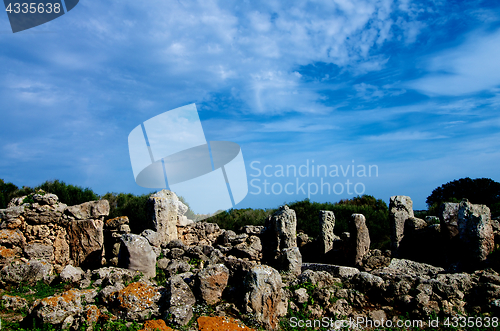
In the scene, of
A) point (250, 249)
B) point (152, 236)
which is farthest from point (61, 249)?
point (250, 249)

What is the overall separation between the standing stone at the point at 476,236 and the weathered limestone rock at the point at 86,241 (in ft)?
43.0

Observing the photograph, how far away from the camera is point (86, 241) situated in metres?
12.4

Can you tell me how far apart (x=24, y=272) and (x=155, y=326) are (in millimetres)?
5669

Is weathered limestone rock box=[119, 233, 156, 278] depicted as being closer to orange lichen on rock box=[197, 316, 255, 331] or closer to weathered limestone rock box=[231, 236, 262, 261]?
orange lichen on rock box=[197, 316, 255, 331]

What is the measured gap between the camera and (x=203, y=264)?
39.1ft

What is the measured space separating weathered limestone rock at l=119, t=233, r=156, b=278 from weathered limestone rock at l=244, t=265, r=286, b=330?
3.85 meters

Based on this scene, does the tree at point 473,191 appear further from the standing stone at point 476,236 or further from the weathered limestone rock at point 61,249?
the weathered limestone rock at point 61,249

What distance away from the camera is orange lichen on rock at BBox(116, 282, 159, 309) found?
6.96 metres

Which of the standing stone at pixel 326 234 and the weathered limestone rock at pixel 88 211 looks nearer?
the weathered limestone rock at pixel 88 211

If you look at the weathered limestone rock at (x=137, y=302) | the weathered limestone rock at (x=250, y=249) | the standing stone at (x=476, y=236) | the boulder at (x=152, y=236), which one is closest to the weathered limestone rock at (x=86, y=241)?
the boulder at (x=152, y=236)

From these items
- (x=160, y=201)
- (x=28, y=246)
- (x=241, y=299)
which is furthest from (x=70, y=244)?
(x=241, y=299)

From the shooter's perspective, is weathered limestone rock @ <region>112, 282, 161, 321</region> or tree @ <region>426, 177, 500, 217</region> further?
tree @ <region>426, 177, 500, 217</region>

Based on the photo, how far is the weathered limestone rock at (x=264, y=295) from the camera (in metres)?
7.00

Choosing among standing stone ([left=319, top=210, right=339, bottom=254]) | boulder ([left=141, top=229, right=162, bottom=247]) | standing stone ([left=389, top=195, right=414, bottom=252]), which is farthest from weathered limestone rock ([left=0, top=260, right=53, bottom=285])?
standing stone ([left=389, top=195, right=414, bottom=252])
